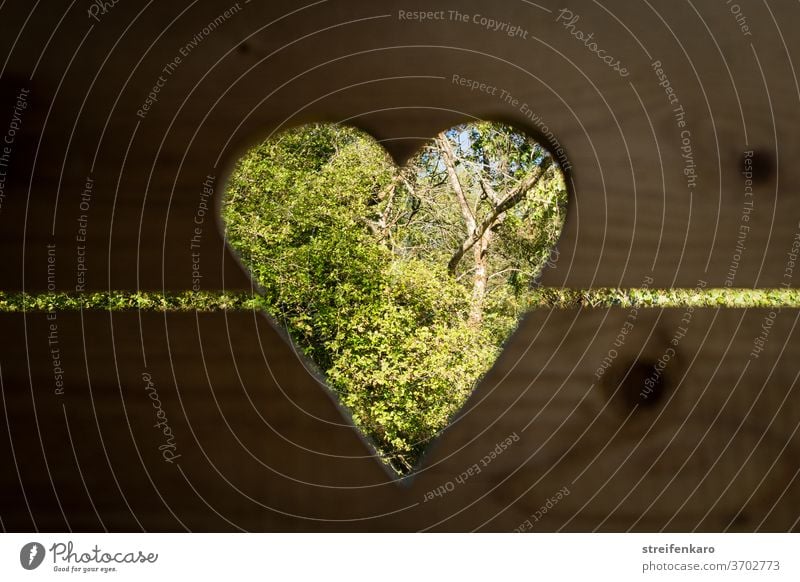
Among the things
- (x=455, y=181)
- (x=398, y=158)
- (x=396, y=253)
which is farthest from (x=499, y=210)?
(x=398, y=158)

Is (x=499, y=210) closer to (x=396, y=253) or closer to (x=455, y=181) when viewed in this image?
(x=455, y=181)

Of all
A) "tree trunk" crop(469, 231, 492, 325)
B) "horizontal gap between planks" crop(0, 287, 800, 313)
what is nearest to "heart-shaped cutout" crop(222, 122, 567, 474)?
"tree trunk" crop(469, 231, 492, 325)

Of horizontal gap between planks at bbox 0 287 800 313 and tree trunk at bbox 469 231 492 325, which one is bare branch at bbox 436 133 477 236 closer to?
tree trunk at bbox 469 231 492 325

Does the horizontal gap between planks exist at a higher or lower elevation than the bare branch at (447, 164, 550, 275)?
lower

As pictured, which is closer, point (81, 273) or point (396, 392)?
point (81, 273)

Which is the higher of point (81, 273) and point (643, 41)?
point (643, 41)
